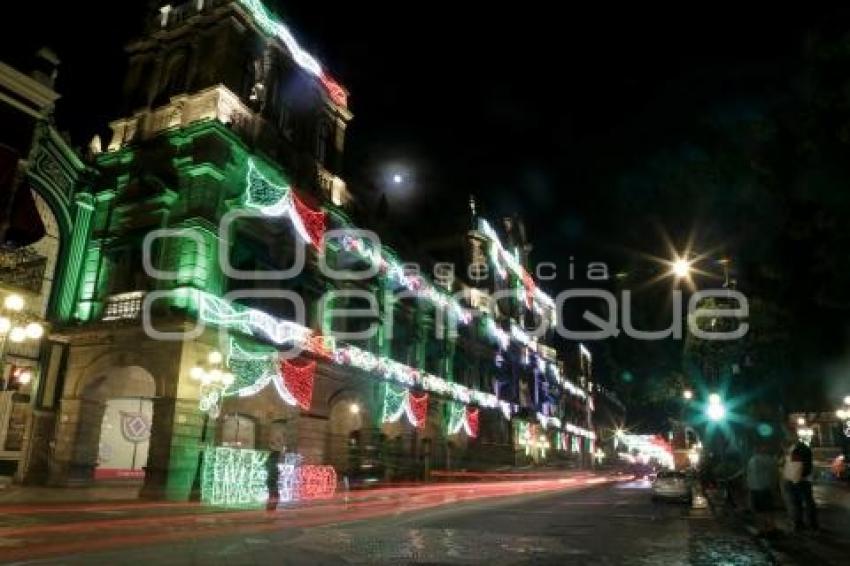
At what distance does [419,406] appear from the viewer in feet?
116

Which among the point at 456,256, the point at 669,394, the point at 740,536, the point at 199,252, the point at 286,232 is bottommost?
the point at 740,536

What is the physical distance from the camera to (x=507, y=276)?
186 ft

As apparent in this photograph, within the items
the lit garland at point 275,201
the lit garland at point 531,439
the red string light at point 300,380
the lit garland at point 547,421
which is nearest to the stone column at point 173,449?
the red string light at point 300,380

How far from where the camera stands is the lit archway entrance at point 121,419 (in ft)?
76.5

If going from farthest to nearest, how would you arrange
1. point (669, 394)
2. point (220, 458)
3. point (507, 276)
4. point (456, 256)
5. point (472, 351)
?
point (507, 276), point (456, 256), point (472, 351), point (669, 394), point (220, 458)

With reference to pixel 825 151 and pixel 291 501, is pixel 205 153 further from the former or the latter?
pixel 825 151

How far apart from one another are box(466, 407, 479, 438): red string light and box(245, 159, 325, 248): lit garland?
785 inches

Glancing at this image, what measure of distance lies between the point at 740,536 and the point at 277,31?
81.8ft

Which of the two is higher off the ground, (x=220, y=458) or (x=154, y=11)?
(x=154, y=11)

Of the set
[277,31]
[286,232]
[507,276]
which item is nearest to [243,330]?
[286,232]

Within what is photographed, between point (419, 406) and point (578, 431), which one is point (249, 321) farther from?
point (578, 431)

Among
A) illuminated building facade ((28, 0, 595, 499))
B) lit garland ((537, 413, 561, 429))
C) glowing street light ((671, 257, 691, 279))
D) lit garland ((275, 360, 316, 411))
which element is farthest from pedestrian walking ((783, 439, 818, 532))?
lit garland ((537, 413, 561, 429))

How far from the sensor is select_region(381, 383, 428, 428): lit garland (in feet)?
107

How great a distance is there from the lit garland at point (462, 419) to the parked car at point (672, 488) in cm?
1647
